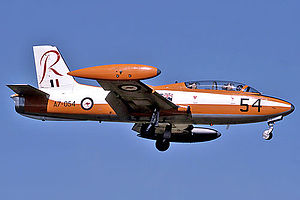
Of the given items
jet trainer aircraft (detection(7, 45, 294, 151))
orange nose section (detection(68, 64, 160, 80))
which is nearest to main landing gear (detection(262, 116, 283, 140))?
jet trainer aircraft (detection(7, 45, 294, 151))

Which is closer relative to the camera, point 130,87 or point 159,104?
point 130,87

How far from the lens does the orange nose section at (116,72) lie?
24.2 metres

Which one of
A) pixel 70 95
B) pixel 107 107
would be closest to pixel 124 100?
pixel 107 107

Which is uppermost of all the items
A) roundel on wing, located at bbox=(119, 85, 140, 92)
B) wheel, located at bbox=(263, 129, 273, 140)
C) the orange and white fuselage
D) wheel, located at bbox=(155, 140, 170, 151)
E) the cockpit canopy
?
roundel on wing, located at bbox=(119, 85, 140, 92)

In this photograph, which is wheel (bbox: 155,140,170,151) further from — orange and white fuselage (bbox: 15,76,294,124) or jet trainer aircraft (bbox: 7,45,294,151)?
orange and white fuselage (bbox: 15,76,294,124)

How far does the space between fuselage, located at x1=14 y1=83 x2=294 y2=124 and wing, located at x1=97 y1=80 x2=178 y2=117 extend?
0.45 metres

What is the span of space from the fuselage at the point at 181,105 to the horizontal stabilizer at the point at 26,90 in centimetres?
36

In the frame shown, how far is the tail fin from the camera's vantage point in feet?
101

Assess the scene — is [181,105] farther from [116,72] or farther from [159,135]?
[116,72]

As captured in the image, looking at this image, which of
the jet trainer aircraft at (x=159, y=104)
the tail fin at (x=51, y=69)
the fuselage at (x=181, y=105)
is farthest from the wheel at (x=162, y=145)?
the tail fin at (x=51, y=69)

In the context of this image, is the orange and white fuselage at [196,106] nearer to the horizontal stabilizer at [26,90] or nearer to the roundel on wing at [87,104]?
the roundel on wing at [87,104]

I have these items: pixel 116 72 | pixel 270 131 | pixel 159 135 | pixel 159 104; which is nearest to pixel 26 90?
pixel 159 104

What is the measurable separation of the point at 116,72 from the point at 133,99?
418 cm

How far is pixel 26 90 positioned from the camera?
29391 mm
